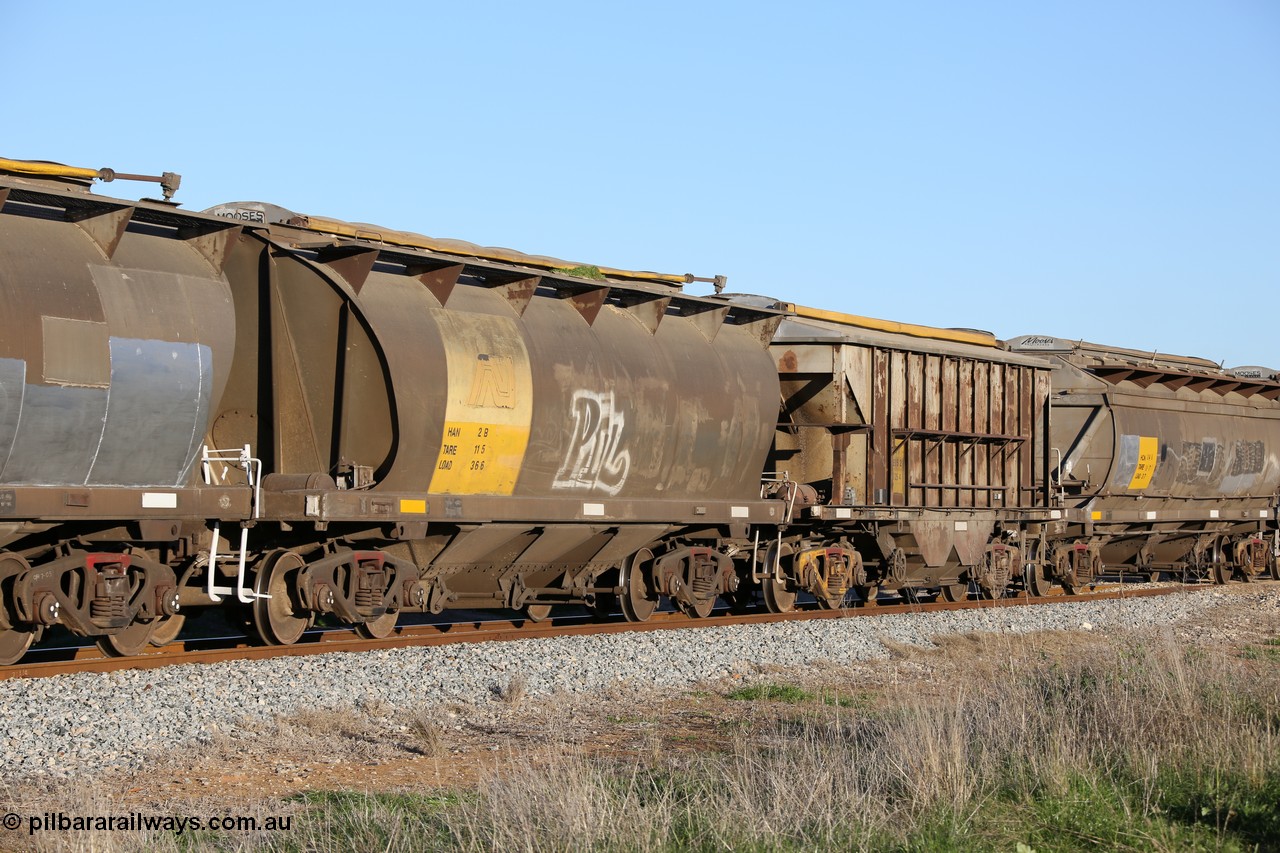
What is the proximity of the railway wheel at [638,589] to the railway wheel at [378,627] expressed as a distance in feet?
11.5

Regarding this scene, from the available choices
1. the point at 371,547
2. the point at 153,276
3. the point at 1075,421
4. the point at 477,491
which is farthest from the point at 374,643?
the point at 1075,421

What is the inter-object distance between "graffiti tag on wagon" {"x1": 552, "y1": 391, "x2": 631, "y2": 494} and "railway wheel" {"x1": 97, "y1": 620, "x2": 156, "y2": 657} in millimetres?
4418

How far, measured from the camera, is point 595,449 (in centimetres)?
1495

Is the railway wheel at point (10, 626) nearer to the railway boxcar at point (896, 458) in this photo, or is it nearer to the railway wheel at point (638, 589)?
the railway wheel at point (638, 589)

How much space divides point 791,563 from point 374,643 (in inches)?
275

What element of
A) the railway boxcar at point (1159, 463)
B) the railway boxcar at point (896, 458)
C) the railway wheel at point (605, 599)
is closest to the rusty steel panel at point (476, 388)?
the railway wheel at point (605, 599)

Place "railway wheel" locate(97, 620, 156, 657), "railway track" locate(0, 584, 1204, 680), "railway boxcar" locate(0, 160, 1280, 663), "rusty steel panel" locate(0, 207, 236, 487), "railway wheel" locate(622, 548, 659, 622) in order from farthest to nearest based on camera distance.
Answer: "railway wheel" locate(622, 548, 659, 622) < "railway wheel" locate(97, 620, 156, 657) < "railway track" locate(0, 584, 1204, 680) < "railway boxcar" locate(0, 160, 1280, 663) < "rusty steel panel" locate(0, 207, 236, 487)

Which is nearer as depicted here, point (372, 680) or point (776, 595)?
point (372, 680)

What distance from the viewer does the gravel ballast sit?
9086 mm

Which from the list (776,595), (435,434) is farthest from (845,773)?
(776,595)

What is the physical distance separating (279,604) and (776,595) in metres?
7.69

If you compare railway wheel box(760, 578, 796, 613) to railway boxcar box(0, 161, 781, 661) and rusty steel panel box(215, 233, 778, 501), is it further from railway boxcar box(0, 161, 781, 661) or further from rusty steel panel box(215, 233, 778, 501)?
rusty steel panel box(215, 233, 778, 501)

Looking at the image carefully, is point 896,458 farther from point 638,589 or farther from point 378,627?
point 378,627

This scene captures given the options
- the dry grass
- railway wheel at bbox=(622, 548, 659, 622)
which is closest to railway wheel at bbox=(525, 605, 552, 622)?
railway wheel at bbox=(622, 548, 659, 622)
